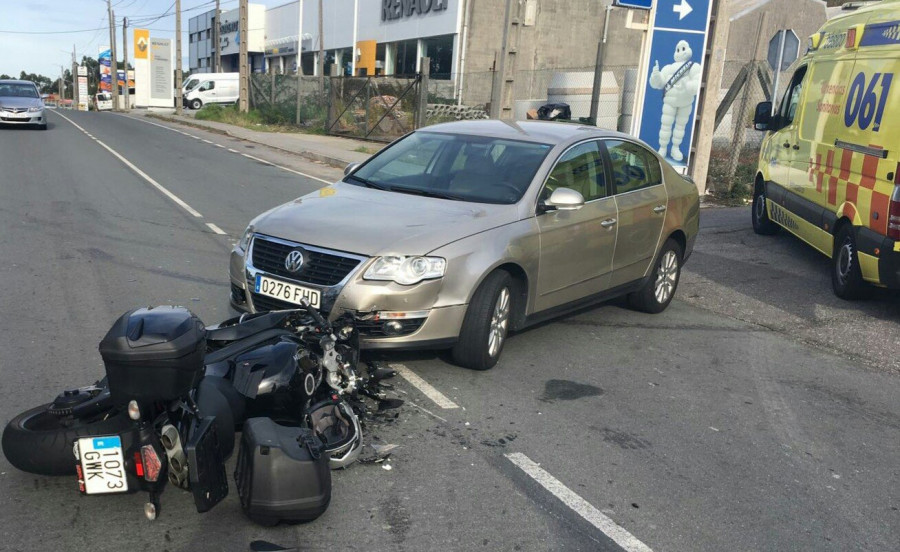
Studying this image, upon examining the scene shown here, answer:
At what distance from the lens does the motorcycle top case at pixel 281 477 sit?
3434 mm

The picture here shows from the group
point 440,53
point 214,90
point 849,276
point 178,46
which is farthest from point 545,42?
point 849,276

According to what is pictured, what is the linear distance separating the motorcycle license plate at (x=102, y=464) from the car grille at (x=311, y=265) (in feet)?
6.38

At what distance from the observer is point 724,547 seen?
3.65 m

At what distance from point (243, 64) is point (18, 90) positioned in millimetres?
10424

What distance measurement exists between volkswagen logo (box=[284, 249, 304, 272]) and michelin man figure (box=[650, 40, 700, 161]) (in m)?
11.7

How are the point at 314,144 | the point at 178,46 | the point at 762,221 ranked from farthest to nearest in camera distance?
the point at 178,46 < the point at 314,144 < the point at 762,221

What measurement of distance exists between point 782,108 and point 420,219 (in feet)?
24.7

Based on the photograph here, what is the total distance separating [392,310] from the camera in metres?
5.09

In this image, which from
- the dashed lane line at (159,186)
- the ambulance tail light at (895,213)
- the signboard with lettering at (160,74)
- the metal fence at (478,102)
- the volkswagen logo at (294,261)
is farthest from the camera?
the signboard with lettering at (160,74)

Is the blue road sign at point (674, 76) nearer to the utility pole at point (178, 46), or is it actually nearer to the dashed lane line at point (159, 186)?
the dashed lane line at point (159, 186)

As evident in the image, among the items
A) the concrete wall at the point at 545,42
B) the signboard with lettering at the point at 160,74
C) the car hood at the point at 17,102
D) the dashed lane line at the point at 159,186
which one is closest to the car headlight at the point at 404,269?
the dashed lane line at the point at 159,186

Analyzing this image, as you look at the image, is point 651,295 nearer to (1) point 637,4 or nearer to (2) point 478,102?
(1) point 637,4

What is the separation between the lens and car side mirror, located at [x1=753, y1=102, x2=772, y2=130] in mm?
11328

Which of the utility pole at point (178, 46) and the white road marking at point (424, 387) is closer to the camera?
the white road marking at point (424, 387)
